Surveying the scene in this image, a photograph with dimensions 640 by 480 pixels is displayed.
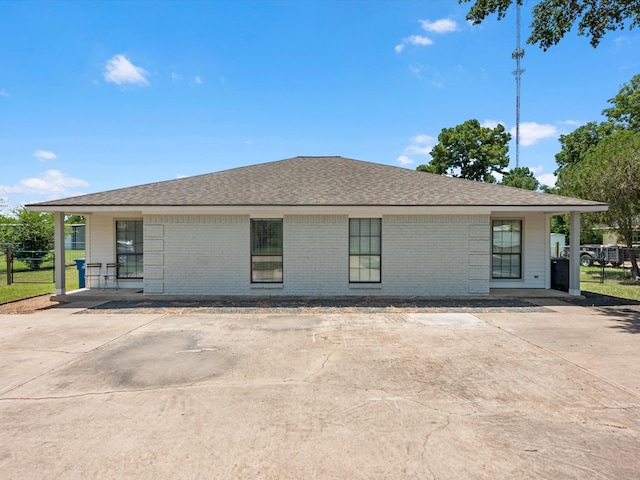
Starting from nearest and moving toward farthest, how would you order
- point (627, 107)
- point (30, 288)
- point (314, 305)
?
point (314, 305) < point (30, 288) < point (627, 107)

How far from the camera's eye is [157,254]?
11227 mm

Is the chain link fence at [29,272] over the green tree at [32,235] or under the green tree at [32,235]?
under

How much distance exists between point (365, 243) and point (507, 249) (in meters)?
5.22

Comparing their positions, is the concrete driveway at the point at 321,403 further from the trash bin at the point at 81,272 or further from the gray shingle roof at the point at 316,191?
the trash bin at the point at 81,272

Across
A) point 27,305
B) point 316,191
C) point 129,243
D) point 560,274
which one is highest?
point 316,191

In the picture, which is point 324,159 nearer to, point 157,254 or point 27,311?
point 157,254

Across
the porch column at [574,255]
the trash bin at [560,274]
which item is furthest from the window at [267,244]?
the trash bin at [560,274]

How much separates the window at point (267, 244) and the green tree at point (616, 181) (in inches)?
594

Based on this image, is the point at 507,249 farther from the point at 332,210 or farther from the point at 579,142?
the point at 579,142

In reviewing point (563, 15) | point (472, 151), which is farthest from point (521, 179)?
point (563, 15)

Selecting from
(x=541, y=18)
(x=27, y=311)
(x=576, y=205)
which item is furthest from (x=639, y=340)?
(x=27, y=311)

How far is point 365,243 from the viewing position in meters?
11.4

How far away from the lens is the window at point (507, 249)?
12367 millimetres

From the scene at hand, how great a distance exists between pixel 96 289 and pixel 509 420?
13.0 metres
